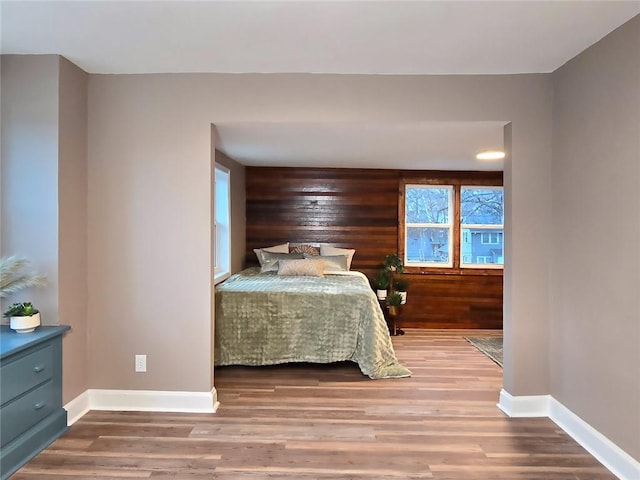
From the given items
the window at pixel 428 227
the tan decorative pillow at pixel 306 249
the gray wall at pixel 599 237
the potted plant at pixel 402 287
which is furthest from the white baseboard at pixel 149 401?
the window at pixel 428 227

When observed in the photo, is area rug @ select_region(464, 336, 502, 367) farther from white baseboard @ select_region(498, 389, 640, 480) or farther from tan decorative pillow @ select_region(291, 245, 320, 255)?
tan decorative pillow @ select_region(291, 245, 320, 255)

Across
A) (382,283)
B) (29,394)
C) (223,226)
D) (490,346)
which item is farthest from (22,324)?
(490,346)

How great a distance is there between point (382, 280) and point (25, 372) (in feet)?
13.1

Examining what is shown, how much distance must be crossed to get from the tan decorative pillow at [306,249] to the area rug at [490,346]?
2.06 metres

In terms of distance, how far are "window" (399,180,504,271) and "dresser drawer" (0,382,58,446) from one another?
427 cm

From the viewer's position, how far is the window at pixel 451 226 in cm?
586

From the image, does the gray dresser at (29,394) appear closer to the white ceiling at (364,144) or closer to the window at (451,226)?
the white ceiling at (364,144)

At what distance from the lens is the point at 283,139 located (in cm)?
377

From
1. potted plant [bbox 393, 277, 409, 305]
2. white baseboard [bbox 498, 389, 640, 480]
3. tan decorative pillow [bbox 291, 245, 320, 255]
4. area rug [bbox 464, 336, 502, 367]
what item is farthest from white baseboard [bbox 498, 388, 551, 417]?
tan decorative pillow [bbox 291, 245, 320, 255]

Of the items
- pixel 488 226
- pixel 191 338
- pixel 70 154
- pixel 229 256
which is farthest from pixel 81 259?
pixel 488 226

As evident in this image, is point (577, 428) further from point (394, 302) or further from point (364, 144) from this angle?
point (394, 302)

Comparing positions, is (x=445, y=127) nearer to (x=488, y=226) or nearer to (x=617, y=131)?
(x=617, y=131)

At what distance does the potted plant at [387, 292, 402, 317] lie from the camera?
5.26 metres

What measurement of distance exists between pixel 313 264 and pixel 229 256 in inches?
36.9
